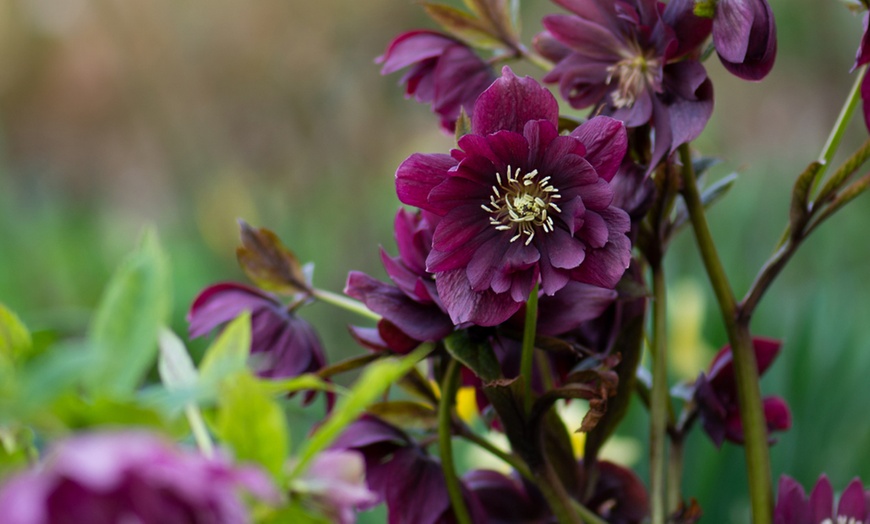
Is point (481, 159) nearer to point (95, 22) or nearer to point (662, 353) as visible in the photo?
point (662, 353)

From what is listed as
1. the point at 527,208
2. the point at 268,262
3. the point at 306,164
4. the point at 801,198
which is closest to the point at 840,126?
the point at 801,198

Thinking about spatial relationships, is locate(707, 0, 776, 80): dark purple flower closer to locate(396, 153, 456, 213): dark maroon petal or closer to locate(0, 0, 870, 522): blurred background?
locate(396, 153, 456, 213): dark maroon petal

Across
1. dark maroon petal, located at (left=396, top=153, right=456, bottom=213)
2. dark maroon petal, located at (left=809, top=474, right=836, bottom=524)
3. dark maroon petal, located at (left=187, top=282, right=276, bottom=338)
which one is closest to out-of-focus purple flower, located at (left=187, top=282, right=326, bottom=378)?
dark maroon petal, located at (left=187, top=282, right=276, bottom=338)

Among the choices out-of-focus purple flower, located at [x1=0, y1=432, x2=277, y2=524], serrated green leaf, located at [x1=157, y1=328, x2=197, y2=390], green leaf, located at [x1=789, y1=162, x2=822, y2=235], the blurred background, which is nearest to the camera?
out-of-focus purple flower, located at [x1=0, y1=432, x2=277, y2=524]

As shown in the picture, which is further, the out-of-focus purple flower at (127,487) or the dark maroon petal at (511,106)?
the dark maroon petal at (511,106)

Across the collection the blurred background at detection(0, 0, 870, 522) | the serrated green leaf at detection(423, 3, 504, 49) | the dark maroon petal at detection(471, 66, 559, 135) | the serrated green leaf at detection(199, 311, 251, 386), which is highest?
the serrated green leaf at detection(423, 3, 504, 49)

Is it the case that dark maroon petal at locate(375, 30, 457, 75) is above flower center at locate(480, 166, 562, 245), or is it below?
above

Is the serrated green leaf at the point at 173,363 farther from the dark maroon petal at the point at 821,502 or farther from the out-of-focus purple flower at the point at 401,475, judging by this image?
the dark maroon petal at the point at 821,502

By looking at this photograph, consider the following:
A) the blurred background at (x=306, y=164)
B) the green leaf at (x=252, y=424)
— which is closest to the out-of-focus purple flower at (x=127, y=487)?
the green leaf at (x=252, y=424)
